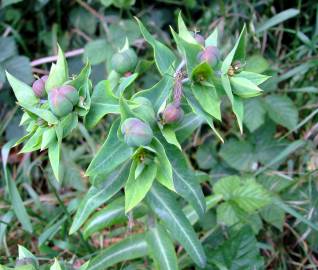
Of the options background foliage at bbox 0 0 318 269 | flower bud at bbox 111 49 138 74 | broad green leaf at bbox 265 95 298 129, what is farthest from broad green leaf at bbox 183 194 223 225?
flower bud at bbox 111 49 138 74

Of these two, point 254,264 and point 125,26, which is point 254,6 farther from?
point 254,264

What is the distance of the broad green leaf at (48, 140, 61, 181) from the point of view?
4.51 ft

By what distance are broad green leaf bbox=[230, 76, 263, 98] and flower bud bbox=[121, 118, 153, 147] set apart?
280 millimetres

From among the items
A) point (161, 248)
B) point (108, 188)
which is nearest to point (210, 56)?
point (108, 188)

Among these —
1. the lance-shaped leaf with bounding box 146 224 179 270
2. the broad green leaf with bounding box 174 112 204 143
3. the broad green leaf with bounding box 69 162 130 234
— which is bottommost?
the lance-shaped leaf with bounding box 146 224 179 270

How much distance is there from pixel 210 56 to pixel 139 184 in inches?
15.8

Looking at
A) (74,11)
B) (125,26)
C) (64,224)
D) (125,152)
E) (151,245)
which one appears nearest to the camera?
(125,152)

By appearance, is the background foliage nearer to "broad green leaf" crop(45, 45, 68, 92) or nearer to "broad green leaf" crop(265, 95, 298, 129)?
"broad green leaf" crop(265, 95, 298, 129)

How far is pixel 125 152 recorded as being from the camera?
1.46 meters

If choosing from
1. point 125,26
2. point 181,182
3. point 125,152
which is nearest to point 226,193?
point 181,182

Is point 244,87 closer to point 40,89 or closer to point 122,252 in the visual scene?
point 40,89

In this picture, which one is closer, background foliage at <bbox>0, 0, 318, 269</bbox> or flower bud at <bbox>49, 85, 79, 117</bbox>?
flower bud at <bbox>49, 85, 79, 117</bbox>

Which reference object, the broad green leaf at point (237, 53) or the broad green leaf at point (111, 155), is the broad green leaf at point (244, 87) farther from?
the broad green leaf at point (111, 155)

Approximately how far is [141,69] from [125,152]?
417 millimetres
